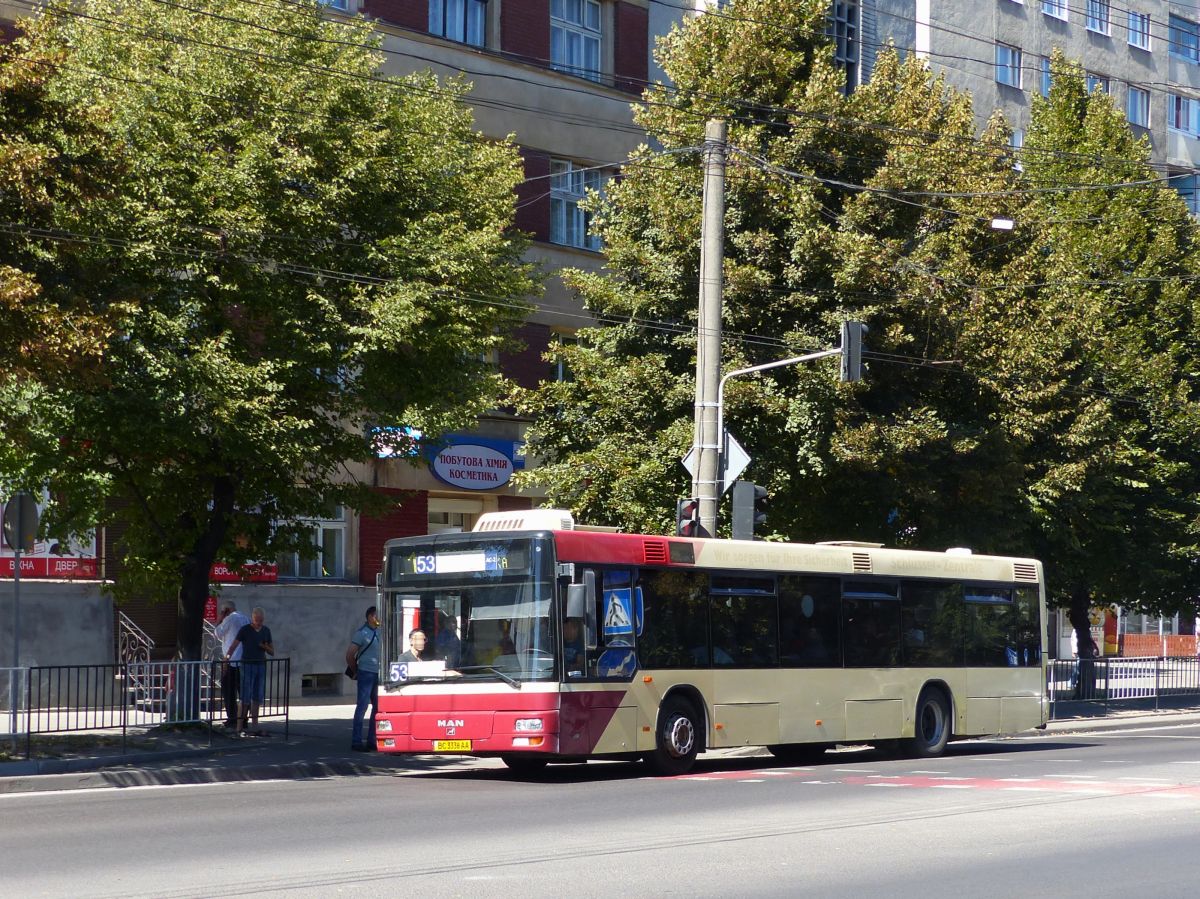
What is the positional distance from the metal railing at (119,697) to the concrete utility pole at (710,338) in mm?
6929

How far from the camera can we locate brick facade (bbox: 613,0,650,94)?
3569 cm

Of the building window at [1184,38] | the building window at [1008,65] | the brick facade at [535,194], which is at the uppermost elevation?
the building window at [1184,38]

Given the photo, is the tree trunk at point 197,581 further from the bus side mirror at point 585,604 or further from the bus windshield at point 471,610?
the bus side mirror at point 585,604

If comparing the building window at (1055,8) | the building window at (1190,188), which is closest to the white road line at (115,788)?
the building window at (1190,188)

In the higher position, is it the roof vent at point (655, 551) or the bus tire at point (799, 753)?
the roof vent at point (655, 551)

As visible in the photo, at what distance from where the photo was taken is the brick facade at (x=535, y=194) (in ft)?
110

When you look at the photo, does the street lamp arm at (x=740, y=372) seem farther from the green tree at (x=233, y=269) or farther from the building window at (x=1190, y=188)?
the building window at (x=1190, y=188)

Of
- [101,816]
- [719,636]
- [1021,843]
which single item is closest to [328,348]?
[719,636]

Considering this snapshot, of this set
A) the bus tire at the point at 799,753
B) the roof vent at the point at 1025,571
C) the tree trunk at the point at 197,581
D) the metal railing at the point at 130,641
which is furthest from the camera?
the metal railing at the point at 130,641

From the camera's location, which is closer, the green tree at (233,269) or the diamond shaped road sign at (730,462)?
the green tree at (233,269)

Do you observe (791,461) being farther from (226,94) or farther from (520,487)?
(226,94)

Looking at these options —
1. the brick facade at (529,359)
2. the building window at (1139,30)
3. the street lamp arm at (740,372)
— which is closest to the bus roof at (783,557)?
the street lamp arm at (740,372)

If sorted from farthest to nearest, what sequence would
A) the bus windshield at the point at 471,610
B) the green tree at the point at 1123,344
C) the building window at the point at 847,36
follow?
1. the building window at the point at 847,36
2. the green tree at the point at 1123,344
3. the bus windshield at the point at 471,610

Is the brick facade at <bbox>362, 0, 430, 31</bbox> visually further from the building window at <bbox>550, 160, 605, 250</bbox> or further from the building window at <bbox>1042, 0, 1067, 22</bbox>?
the building window at <bbox>1042, 0, 1067, 22</bbox>
